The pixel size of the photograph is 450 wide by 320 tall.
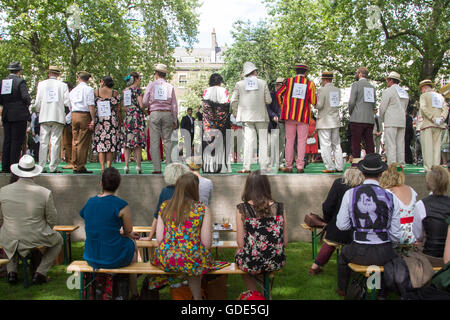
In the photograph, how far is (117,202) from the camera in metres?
4.65

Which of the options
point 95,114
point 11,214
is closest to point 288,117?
point 95,114

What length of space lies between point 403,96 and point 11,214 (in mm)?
6862

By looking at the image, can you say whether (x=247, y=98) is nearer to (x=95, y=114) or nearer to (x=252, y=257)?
(x=95, y=114)

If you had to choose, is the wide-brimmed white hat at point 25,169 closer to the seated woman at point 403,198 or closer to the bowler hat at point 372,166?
the bowler hat at point 372,166

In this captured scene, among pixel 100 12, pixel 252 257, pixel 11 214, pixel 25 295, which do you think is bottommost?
pixel 25 295

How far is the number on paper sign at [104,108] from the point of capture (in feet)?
26.4

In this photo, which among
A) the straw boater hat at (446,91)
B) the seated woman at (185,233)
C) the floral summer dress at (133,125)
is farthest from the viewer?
the straw boater hat at (446,91)

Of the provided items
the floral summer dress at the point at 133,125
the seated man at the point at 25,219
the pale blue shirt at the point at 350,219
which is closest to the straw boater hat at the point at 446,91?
the pale blue shirt at the point at 350,219

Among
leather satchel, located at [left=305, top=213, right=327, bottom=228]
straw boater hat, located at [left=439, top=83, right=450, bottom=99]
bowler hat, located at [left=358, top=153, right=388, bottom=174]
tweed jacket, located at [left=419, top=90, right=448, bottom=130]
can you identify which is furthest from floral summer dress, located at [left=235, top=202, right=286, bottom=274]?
straw boater hat, located at [left=439, top=83, right=450, bottom=99]

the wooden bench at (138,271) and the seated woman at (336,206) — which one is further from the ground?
the seated woman at (336,206)

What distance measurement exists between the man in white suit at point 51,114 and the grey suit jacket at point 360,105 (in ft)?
17.1

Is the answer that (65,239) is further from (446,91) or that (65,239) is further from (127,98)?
(446,91)

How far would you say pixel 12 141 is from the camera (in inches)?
317

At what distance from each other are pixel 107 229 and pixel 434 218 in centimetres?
340
